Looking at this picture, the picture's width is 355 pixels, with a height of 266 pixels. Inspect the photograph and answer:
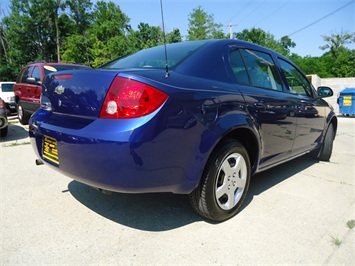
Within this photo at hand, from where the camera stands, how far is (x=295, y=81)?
3.74 meters

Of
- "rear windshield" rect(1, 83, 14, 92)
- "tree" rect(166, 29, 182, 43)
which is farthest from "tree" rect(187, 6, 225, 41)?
"rear windshield" rect(1, 83, 14, 92)

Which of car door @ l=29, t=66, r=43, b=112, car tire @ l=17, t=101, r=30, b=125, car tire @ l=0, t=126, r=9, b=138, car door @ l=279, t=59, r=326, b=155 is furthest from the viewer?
car tire @ l=17, t=101, r=30, b=125

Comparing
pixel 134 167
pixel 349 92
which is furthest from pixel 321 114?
pixel 349 92

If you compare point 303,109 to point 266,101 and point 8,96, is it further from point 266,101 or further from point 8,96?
point 8,96

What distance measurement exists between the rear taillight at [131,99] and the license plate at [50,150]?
609 mm

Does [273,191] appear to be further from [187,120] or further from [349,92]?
[349,92]

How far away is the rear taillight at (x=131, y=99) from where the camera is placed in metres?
1.84

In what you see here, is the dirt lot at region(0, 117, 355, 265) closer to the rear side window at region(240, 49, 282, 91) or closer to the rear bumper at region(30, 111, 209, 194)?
the rear bumper at region(30, 111, 209, 194)

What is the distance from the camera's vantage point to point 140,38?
3347 centimetres

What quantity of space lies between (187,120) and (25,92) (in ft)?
22.2

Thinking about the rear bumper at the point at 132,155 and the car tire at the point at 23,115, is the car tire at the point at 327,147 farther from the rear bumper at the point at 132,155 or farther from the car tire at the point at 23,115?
the car tire at the point at 23,115

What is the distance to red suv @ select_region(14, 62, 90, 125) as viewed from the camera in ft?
22.3

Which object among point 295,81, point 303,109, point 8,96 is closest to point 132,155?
point 303,109

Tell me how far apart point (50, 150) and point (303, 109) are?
287 centimetres
